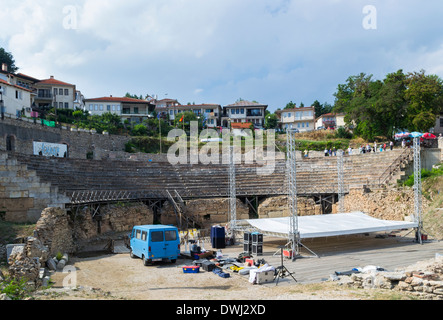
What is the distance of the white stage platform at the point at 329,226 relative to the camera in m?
18.9

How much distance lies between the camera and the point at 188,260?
707 inches

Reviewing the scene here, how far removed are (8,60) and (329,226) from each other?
66515 millimetres

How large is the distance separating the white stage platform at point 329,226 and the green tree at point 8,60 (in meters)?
62.0

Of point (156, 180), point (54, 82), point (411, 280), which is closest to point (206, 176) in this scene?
point (156, 180)

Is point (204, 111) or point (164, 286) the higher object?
point (204, 111)

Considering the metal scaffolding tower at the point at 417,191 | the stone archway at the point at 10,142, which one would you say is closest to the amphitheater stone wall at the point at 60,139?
the stone archway at the point at 10,142

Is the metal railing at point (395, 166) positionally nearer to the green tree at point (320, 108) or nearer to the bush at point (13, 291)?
the bush at point (13, 291)

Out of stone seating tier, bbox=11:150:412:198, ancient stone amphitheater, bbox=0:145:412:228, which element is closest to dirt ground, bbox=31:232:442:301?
ancient stone amphitheater, bbox=0:145:412:228

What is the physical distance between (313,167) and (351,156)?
3.77 metres

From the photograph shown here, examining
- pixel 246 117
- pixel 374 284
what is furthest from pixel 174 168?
pixel 246 117

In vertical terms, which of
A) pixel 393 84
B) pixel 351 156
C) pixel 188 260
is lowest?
pixel 188 260

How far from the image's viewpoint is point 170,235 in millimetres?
16531

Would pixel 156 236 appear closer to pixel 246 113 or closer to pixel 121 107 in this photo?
pixel 121 107
